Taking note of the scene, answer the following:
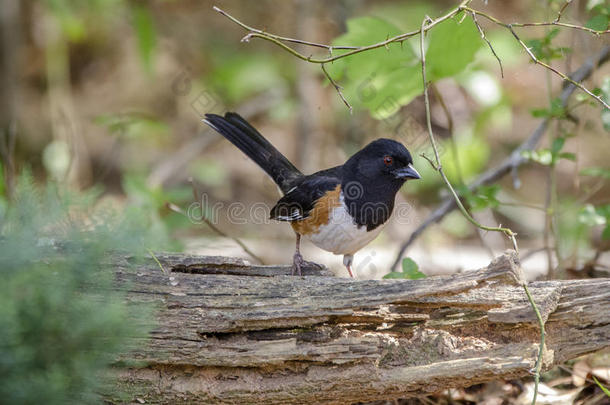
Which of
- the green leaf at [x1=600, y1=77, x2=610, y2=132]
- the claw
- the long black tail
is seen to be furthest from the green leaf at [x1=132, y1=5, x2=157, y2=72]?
the green leaf at [x1=600, y1=77, x2=610, y2=132]

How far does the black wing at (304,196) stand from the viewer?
3.36 metres

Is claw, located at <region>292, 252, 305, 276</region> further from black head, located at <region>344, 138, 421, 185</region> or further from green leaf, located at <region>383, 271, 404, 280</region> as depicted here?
black head, located at <region>344, 138, 421, 185</region>

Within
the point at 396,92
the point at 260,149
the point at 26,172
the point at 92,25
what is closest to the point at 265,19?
the point at 92,25

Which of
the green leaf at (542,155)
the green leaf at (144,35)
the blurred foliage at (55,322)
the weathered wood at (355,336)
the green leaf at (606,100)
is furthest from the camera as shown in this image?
the green leaf at (144,35)

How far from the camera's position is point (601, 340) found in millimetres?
2354

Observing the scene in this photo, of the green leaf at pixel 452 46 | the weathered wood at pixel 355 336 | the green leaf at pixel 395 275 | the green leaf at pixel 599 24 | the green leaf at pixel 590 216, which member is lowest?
the weathered wood at pixel 355 336

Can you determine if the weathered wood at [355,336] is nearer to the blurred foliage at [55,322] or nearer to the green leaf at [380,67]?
the blurred foliage at [55,322]

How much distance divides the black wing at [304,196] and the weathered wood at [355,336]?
3.10 ft

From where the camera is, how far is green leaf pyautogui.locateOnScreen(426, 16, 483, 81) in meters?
3.22

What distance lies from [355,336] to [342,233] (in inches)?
38.1

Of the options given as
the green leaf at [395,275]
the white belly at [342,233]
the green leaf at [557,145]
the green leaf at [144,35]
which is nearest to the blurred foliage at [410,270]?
the green leaf at [395,275]

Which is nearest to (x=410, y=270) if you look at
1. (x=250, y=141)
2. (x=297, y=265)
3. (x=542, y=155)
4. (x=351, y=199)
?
(x=297, y=265)

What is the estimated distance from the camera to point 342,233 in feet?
10.7

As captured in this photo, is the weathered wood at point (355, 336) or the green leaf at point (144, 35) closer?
the weathered wood at point (355, 336)
